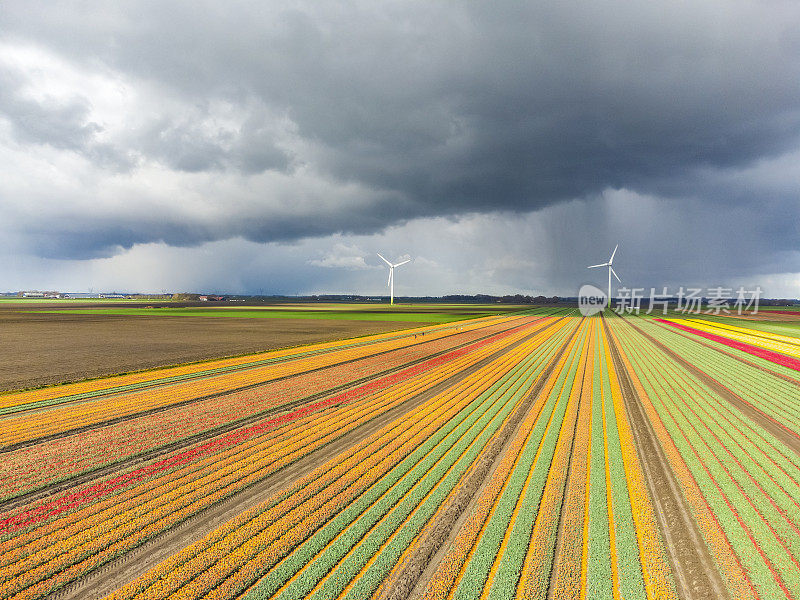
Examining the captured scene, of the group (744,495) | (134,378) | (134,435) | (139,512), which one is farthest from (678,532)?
(134,378)

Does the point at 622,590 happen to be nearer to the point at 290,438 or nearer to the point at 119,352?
the point at 290,438

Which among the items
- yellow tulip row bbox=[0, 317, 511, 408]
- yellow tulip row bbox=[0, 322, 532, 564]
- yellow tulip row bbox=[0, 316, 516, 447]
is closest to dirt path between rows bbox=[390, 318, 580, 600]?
yellow tulip row bbox=[0, 322, 532, 564]

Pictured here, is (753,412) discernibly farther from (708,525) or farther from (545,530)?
(545,530)

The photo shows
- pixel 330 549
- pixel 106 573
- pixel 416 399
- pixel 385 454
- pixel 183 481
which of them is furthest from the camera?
pixel 416 399

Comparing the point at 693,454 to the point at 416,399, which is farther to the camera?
the point at 416,399

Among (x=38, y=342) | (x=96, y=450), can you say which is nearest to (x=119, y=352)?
(x=38, y=342)

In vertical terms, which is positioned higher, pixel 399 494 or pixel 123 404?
pixel 399 494
